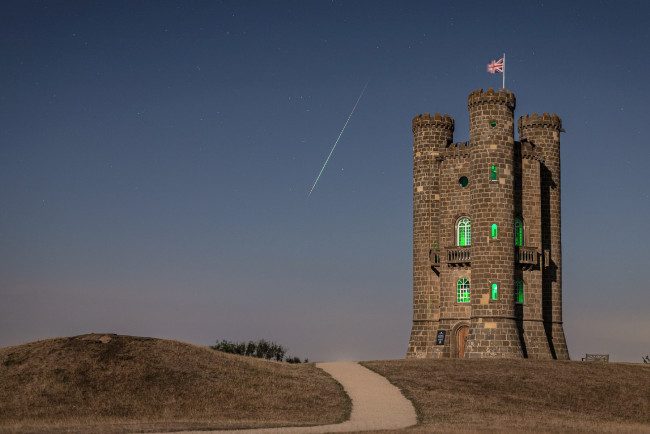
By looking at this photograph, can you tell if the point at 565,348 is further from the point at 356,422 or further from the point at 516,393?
the point at 356,422

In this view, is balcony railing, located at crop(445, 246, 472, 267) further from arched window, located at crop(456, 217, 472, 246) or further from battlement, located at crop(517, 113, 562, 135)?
battlement, located at crop(517, 113, 562, 135)

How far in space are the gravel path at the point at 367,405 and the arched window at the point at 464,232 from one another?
14341 mm

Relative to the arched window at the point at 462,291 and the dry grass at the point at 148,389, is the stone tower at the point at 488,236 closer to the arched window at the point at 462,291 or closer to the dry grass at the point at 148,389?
→ the arched window at the point at 462,291

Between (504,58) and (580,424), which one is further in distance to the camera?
(504,58)

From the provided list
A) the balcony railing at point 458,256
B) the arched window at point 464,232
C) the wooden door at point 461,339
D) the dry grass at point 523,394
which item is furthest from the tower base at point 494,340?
the arched window at point 464,232

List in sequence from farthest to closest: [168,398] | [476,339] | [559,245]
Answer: [559,245] < [476,339] < [168,398]

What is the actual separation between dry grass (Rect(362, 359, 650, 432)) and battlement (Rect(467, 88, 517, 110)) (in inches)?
739

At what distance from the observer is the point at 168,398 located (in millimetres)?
37688

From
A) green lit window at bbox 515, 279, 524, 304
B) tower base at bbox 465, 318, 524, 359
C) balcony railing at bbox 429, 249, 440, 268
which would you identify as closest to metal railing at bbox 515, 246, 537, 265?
green lit window at bbox 515, 279, 524, 304

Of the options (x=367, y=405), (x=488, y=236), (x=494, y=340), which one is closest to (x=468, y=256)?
(x=488, y=236)

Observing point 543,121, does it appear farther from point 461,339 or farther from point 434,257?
point 461,339

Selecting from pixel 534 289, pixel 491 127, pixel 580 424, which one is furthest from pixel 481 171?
pixel 580 424

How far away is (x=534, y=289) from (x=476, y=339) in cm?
686

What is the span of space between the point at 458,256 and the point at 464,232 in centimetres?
206
